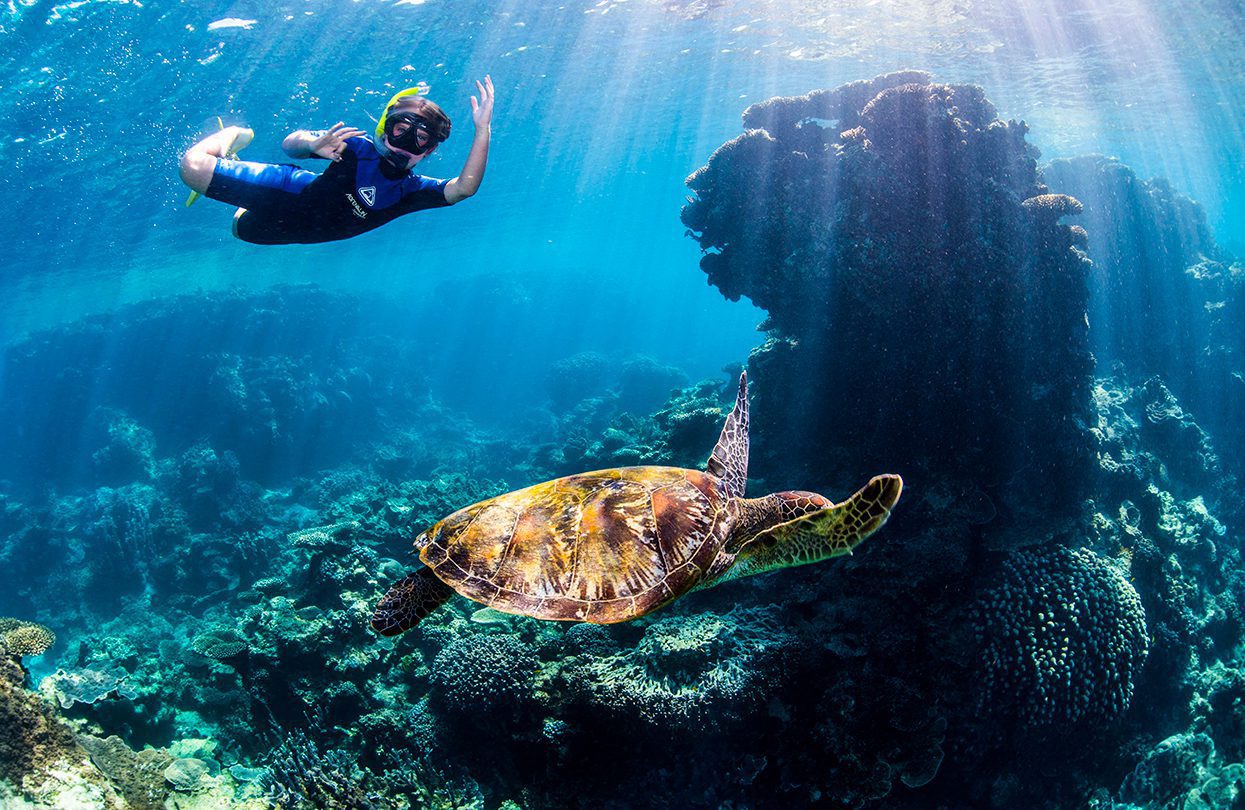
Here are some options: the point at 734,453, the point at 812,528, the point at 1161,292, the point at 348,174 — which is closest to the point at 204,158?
the point at 348,174

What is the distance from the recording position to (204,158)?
4.12 metres

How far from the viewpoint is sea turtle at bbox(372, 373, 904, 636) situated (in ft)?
11.9

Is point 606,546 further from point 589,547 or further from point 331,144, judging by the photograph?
point 331,144

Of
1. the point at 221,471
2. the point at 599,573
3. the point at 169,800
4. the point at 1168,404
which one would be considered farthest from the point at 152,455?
the point at 1168,404

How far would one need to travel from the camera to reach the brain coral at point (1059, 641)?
5.58 m

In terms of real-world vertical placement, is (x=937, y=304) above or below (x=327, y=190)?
below

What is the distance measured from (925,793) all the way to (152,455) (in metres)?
29.2

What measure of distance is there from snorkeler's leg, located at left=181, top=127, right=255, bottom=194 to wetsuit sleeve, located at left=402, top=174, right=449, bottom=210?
1091 millimetres

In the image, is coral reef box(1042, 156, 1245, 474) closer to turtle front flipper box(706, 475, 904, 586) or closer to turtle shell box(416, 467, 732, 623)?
turtle front flipper box(706, 475, 904, 586)

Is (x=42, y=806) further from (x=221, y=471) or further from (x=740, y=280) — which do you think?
(x=221, y=471)

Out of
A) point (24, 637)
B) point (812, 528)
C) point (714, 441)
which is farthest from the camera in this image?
point (714, 441)

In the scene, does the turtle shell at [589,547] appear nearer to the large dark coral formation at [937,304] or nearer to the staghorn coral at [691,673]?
the staghorn coral at [691,673]

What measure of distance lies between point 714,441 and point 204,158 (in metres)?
8.77

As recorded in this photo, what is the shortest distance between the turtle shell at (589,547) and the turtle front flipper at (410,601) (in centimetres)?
26
